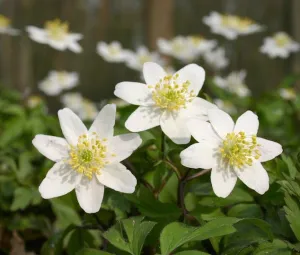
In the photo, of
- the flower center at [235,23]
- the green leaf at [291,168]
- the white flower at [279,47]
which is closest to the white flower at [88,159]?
the green leaf at [291,168]

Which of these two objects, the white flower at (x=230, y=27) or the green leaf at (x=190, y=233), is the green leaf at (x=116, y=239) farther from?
the white flower at (x=230, y=27)

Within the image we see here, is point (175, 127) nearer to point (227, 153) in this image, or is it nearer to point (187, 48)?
point (227, 153)

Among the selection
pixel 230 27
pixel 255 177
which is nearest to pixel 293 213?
pixel 255 177

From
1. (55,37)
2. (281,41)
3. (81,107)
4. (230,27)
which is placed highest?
(55,37)

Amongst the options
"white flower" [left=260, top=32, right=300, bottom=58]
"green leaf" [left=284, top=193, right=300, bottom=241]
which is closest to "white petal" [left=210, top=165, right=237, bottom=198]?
"green leaf" [left=284, top=193, right=300, bottom=241]

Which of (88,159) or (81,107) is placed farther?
(81,107)

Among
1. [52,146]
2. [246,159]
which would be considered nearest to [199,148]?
[246,159]
